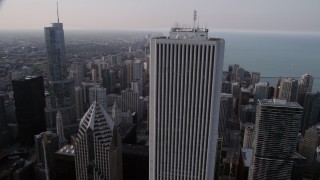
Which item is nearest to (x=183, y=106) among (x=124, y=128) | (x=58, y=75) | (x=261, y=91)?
(x=124, y=128)

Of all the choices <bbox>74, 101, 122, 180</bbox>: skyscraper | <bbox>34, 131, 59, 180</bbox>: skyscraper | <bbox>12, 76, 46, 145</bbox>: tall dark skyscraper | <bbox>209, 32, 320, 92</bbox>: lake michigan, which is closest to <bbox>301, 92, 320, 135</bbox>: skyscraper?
<bbox>209, 32, 320, 92</bbox>: lake michigan

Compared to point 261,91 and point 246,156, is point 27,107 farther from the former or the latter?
point 261,91

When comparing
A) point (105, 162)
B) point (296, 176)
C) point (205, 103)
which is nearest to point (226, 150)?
point (296, 176)

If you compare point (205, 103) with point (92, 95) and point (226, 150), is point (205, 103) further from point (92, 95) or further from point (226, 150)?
point (92, 95)

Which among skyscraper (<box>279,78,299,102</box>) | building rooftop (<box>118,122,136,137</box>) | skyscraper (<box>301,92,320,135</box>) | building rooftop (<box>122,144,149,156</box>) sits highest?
skyscraper (<box>279,78,299,102</box>)

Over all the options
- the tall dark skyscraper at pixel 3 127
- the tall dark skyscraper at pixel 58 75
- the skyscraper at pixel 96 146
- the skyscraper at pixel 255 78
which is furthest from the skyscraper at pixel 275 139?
the skyscraper at pixel 255 78

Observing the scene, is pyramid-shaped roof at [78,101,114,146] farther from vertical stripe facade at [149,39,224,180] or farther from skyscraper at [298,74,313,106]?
skyscraper at [298,74,313,106]

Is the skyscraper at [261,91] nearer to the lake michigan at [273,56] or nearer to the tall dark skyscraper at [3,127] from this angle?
the lake michigan at [273,56]
